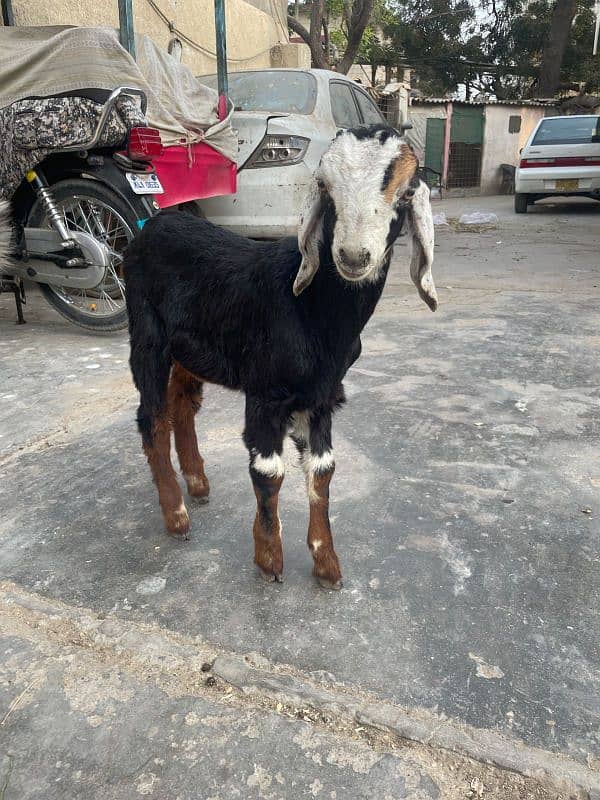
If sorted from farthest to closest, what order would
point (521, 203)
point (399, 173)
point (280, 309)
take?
1. point (521, 203)
2. point (280, 309)
3. point (399, 173)

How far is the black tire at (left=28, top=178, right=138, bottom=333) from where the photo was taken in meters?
4.64

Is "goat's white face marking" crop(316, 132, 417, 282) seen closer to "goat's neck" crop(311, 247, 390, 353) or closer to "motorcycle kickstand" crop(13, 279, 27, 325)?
"goat's neck" crop(311, 247, 390, 353)

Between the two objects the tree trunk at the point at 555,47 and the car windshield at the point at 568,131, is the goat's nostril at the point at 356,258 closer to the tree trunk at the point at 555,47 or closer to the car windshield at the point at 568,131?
the car windshield at the point at 568,131

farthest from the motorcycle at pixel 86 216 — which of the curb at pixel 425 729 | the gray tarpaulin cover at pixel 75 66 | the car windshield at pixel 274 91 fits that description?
the curb at pixel 425 729

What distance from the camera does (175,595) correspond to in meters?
2.23

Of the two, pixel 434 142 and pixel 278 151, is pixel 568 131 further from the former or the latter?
pixel 278 151

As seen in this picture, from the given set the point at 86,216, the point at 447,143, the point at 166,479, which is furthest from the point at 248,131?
the point at 447,143

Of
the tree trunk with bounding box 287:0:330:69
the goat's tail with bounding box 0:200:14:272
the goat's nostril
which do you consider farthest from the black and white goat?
the tree trunk with bounding box 287:0:330:69

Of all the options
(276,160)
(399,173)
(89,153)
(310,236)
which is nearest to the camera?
(399,173)

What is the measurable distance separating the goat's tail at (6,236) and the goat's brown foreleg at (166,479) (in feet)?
9.67

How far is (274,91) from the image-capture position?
6469 mm

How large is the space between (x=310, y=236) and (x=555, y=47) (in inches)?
964

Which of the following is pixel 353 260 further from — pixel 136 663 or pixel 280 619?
pixel 136 663

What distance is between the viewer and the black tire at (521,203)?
12.8 m
